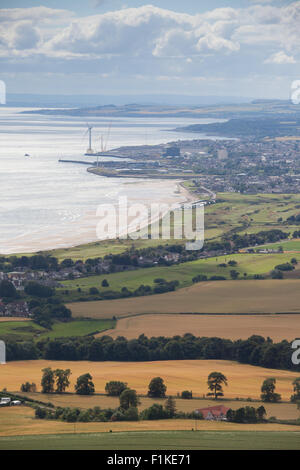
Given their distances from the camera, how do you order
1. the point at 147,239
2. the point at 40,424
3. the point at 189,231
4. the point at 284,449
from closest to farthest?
the point at 284,449
the point at 40,424
the point at 147,239
the point at 189,231

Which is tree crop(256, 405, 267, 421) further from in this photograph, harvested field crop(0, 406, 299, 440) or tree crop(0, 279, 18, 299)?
tree crop(0, 279, 18, 299)

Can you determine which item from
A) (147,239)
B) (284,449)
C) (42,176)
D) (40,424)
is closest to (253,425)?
(284,449)

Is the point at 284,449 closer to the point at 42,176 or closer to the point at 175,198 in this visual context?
the point at 175,198

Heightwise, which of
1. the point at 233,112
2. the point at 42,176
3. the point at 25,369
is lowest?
the point at 25,369

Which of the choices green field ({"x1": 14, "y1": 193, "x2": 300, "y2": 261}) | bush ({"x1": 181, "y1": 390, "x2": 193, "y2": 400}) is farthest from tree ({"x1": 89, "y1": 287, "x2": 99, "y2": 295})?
bush ({"x1": 181, "y1": 390, "x2": 193, "y2": 400})

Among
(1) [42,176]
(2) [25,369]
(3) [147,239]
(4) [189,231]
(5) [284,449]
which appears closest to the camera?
(5) [284,449]

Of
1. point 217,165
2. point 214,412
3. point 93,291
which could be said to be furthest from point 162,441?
point 217,165

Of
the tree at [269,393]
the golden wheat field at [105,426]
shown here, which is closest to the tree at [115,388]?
the golden wheat field at [105,426]
